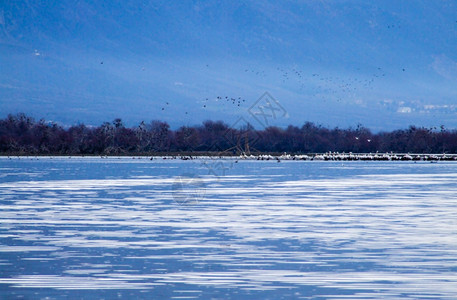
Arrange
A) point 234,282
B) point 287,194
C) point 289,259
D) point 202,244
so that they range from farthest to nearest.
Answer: point 287,194 < point 202,244 < point 289,259 < point 234,282

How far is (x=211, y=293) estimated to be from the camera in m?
8.44

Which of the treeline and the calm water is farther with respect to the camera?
the treeline

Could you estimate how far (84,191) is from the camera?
25.7 m

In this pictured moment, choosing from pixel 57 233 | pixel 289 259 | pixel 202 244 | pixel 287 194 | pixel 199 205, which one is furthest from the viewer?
pixel 287 194

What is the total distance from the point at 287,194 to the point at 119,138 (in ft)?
358

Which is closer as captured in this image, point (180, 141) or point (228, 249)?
point (228, 249)

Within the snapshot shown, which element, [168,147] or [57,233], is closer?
[57,233]

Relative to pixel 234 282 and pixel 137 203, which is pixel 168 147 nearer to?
pixel 137 203

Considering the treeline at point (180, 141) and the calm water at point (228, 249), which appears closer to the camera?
the calm water at point (228, 249)

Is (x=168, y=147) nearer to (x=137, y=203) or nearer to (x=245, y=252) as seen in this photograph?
(x=137, y=203)

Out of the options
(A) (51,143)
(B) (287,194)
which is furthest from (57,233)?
(A) (51,143)

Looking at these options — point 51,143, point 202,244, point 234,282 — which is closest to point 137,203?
point 202,244

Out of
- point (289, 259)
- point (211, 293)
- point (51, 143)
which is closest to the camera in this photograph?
point (211, 293)

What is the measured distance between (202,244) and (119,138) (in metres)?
121
